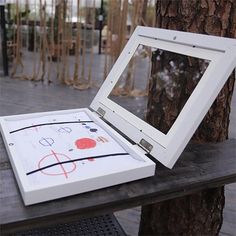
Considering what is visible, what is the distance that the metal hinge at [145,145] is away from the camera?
28.2 inches

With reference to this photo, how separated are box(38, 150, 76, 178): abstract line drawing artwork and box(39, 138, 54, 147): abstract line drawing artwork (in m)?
0.04

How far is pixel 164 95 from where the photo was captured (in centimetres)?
94

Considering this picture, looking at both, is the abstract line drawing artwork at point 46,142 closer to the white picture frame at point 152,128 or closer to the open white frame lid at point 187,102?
the white picture frame at point 152,128

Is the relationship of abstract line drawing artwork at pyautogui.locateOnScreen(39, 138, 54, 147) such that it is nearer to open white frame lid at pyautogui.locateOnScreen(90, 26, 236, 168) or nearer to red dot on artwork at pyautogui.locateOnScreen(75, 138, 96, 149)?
red dot on artwork at pyautogui.locateOnScreen(75, 138, 96, 149)

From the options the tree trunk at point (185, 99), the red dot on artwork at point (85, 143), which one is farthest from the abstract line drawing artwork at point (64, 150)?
the tree trunk at point (185, 99)

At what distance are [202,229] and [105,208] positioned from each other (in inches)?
21.4

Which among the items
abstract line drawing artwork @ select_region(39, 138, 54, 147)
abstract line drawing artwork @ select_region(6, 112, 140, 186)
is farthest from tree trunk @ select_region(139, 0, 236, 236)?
abstract line drawing artwork @ select_region(39, 138, 54, 147)

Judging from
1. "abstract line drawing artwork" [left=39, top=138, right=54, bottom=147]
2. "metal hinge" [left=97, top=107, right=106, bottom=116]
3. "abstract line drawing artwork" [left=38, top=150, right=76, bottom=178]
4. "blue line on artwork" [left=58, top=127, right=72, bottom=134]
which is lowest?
"abstract line drawing artwork" [left=38, top=150, right=76, bottom=178]

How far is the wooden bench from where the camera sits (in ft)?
1.75

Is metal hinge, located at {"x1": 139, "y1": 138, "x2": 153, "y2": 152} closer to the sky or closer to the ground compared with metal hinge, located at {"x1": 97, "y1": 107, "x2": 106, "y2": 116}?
closer to the ground

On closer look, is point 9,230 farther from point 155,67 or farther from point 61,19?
point 61,19

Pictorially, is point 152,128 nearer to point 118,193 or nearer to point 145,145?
point 145,145

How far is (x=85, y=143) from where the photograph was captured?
2.38 feet

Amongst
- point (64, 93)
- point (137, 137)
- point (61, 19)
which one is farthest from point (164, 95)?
point (61, 19)
